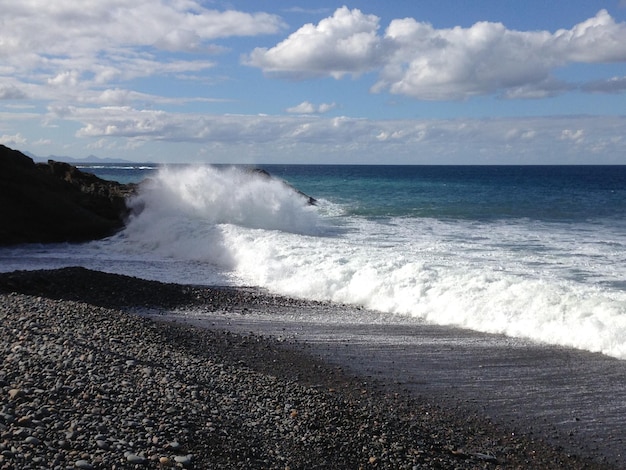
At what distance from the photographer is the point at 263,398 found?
6680 mm

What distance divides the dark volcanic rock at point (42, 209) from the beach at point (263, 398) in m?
10.1

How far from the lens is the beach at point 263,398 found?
17.6 feet

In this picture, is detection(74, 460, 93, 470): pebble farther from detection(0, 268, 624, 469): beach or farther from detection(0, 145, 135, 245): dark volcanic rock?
detection(0, 145, 135, 245): dark volcanic rock

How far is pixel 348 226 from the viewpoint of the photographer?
24.6m

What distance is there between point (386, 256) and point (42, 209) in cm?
1204

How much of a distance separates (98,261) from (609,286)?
12.5 metres

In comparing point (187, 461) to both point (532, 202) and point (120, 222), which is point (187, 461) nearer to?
point (120, 222)

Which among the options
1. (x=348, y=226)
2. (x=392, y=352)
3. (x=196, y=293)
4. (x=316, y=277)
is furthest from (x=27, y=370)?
(x=348, y=226)

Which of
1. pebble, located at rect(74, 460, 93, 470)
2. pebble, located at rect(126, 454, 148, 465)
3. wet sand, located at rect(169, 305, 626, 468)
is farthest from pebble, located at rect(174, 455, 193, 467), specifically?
wet sand, located at rect(169, 305, 626, 468)

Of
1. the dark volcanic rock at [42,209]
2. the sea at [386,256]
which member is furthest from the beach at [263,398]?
the dark volcanic rock at [42,209]

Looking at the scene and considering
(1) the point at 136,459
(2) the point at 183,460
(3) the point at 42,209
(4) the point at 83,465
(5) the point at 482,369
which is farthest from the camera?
(3) the point at 42,209

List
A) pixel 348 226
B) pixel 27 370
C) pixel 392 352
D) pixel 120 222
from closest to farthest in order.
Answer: pixel 27 370 → pixel 392 352 → pixel 120 222 → pixel 348 226

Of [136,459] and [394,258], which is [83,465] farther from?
[394,258]

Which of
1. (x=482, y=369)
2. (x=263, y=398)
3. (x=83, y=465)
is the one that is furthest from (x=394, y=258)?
(x=83, y=465)
